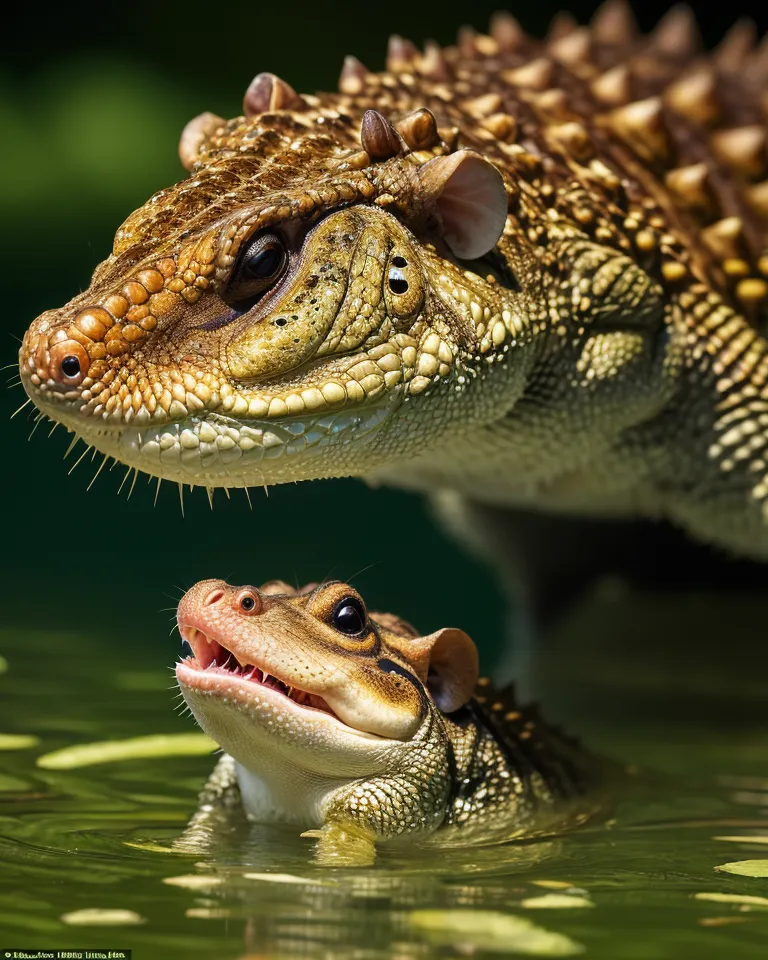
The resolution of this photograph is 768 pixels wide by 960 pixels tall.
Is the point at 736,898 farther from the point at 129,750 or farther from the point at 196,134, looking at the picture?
the point at 196,134

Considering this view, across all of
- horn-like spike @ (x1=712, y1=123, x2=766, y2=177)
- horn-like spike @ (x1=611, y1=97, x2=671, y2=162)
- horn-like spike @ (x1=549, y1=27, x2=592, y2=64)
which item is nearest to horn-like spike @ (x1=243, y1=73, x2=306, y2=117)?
horn-like spike @ (x1=611, y1=97, x2=671, y2=162)

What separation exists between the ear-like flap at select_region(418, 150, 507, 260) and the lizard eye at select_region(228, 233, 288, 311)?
0.58 m

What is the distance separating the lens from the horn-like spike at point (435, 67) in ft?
19.5

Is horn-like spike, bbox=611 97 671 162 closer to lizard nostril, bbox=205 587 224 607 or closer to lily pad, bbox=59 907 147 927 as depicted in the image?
lizard nostril, bbox=205 587 224 607

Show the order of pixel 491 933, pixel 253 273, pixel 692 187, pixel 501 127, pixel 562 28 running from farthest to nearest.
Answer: pixel 562 28 → pixel 692 187 → pixel 501 127 → pixel 253 273 → pixel 491 933

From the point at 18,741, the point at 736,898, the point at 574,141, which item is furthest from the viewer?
the point at 574,141

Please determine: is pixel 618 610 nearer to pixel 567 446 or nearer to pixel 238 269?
pixel 567 446

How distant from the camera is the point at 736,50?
712 cm

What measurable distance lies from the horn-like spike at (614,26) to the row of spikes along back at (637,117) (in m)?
0.20

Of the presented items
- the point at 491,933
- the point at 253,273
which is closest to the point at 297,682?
the point at 491,933

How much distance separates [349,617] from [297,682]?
1.09ft

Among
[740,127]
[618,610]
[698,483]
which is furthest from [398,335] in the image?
[618,610]

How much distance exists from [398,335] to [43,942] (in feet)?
6.54

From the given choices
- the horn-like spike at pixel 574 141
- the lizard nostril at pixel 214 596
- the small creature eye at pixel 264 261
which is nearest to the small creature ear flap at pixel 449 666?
the lizard nostril at pixel 214 596
